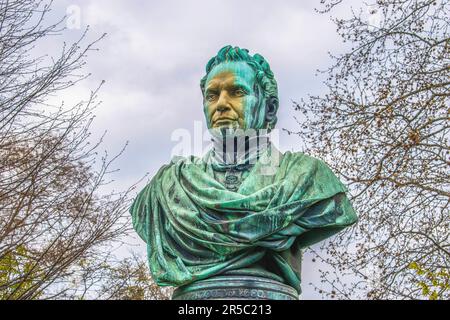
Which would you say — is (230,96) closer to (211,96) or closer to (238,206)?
(211,96)

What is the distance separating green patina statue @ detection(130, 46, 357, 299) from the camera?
16.6 feet

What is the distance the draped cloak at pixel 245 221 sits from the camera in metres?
5.06

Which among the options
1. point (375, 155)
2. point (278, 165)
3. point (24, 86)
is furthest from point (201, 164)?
point (375, 155)

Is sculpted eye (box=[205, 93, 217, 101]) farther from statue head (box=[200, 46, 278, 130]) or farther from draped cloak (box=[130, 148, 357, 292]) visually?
draped cloak (box=[130, 148, 357, 292])

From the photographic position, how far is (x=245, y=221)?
5043mm

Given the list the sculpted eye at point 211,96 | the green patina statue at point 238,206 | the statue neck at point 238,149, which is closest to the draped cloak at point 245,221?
the green patina statue at point 238,206

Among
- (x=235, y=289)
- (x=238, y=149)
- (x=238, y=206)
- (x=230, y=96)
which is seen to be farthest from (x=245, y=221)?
(x=230, y=96)

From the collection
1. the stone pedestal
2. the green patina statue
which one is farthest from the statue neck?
the stone pedestal

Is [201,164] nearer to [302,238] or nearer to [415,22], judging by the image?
[302,238]

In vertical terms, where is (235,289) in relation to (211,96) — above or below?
below

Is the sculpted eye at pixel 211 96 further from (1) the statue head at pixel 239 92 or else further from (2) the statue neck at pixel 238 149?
(2) the statue neck at pixel 238 149

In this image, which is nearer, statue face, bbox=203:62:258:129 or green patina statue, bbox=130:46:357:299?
green patina statue, bbox=130:46:357:299

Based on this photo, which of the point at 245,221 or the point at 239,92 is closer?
the point at 245,221

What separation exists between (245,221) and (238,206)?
126 millimetres
